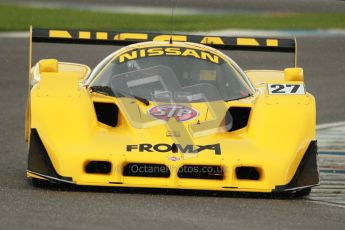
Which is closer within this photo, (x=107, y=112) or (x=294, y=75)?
(x=107, y=112)

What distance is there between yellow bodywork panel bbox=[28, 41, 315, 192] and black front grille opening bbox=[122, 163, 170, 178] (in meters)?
0.04

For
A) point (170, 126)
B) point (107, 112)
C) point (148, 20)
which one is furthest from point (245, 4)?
point (170, 126)

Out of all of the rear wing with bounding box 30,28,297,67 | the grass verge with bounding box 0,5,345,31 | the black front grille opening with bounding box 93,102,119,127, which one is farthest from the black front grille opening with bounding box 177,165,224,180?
the grass verge with bounding box 0,5,345,31

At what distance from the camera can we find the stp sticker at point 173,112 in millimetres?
9445

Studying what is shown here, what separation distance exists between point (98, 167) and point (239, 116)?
4.53 feet

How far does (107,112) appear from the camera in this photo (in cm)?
970

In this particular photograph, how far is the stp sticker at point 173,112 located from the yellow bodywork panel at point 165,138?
2.4 inches

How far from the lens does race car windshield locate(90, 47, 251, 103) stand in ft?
32.9

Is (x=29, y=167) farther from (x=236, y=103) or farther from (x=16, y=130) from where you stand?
(x=16, y=130)

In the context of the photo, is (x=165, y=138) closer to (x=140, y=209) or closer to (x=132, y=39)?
(x=140, y=209)

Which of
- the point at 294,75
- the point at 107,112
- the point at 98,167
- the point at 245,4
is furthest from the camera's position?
the point at 245,4

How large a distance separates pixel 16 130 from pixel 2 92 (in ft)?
7.47

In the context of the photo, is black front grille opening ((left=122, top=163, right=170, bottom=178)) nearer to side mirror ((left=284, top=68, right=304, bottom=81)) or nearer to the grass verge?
side mirror ((left=284, top=68, right=304, bottom=81))

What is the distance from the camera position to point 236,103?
980cm
